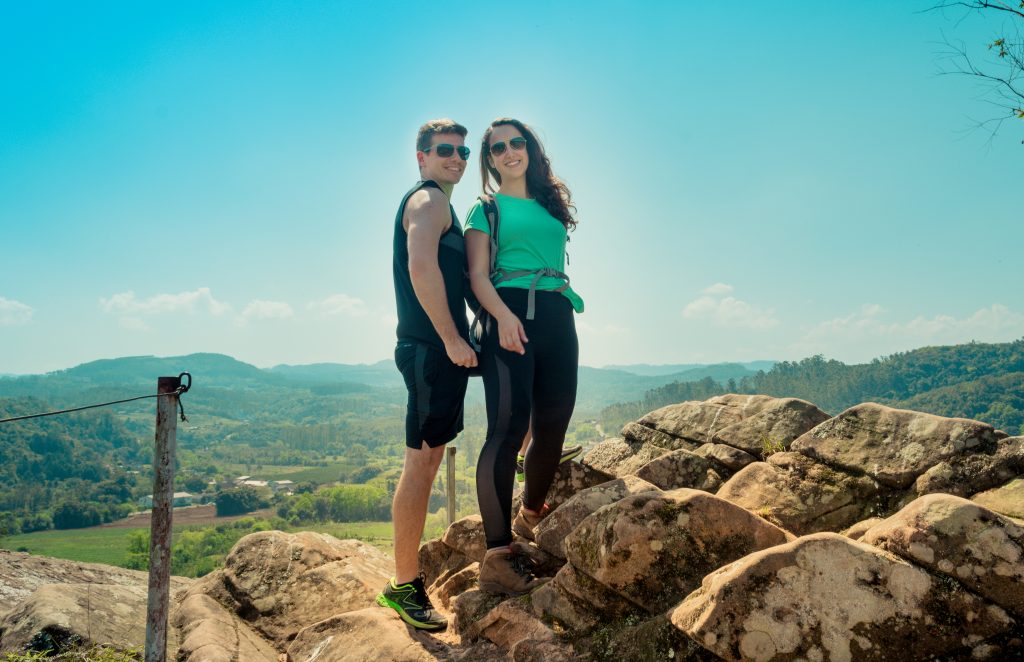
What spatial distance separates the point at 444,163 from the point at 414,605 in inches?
149

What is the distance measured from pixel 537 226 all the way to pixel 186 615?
521cm

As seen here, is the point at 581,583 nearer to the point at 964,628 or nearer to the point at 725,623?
the point at 725,623

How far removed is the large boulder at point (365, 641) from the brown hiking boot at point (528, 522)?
1.52 m

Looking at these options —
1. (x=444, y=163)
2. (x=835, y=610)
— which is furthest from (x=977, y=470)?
(x=444, y=163)

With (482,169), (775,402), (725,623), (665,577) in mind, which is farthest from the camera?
(775,402)

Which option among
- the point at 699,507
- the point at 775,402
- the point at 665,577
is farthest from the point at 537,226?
the point at 775,402

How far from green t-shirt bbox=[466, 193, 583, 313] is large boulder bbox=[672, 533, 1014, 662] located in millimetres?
2662

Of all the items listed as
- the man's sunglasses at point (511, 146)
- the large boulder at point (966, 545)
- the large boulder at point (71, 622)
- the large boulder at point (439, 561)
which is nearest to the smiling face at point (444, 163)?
the man's sunglasses at point (511, 146)

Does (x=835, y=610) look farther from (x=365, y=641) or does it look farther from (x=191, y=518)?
(x=191, y=518)

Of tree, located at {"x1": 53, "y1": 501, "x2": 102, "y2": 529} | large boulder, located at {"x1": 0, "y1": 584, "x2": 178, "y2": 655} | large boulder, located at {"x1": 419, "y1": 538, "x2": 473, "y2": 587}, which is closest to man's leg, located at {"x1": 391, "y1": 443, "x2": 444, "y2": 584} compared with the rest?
large boulder, located at {"x1": 419, "y1": 538, "x2": 473, "y2": 587}

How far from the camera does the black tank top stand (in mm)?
4875

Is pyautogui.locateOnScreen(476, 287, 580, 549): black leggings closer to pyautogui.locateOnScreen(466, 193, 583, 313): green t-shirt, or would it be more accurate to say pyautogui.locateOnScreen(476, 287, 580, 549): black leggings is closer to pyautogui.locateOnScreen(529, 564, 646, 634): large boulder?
pyautogui.locateOnScreen(466, 193, 583, 313): green t-shirt

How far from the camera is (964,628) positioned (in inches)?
114

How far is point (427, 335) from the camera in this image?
15.9ft
